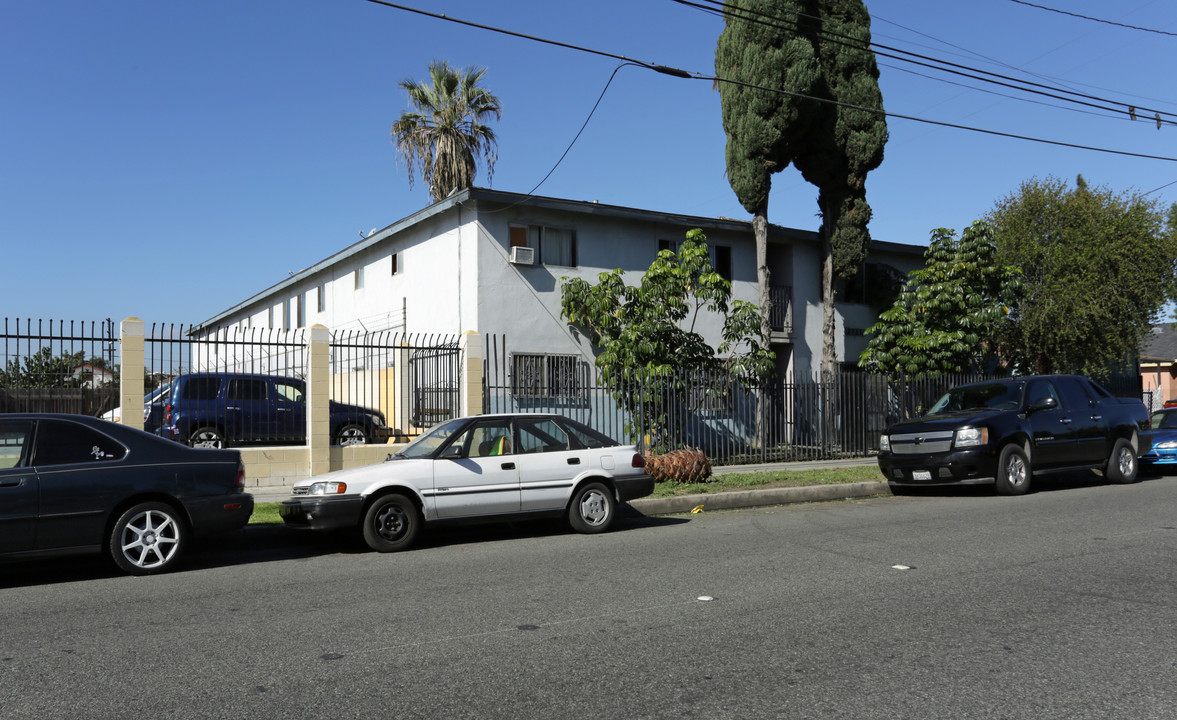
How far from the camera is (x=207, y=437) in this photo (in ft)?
48.6

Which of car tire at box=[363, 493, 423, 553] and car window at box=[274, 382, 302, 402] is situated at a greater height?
car window at box=[274, 382, 302, 402]

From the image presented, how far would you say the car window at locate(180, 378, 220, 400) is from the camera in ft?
47.9

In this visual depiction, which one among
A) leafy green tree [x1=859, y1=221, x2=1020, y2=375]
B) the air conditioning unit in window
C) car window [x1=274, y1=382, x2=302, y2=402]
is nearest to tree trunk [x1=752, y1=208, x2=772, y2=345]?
leafy green tree [x1=859, y1=221, x2=1020, y2=375]

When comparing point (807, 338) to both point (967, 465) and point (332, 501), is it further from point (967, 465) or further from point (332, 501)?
point (332, 501)

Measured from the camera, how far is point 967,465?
42.4ft

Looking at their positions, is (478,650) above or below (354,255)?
below

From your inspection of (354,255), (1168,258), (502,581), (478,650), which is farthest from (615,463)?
(1168,258)

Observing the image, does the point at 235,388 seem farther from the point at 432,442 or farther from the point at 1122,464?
the point at 1122,464

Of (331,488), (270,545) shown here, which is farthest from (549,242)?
(331,488)

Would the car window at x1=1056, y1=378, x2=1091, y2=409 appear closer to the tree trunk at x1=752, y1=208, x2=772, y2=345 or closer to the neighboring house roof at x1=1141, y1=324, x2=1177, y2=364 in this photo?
the tree trunk at x1=752, y1=208, x2=772, y2=345

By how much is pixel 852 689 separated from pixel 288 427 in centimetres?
1233

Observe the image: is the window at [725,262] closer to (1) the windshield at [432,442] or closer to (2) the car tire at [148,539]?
(1) the windshield at [432,442]

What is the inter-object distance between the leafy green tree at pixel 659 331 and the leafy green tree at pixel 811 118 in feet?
7.51

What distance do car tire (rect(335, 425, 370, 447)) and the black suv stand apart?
0.60m
